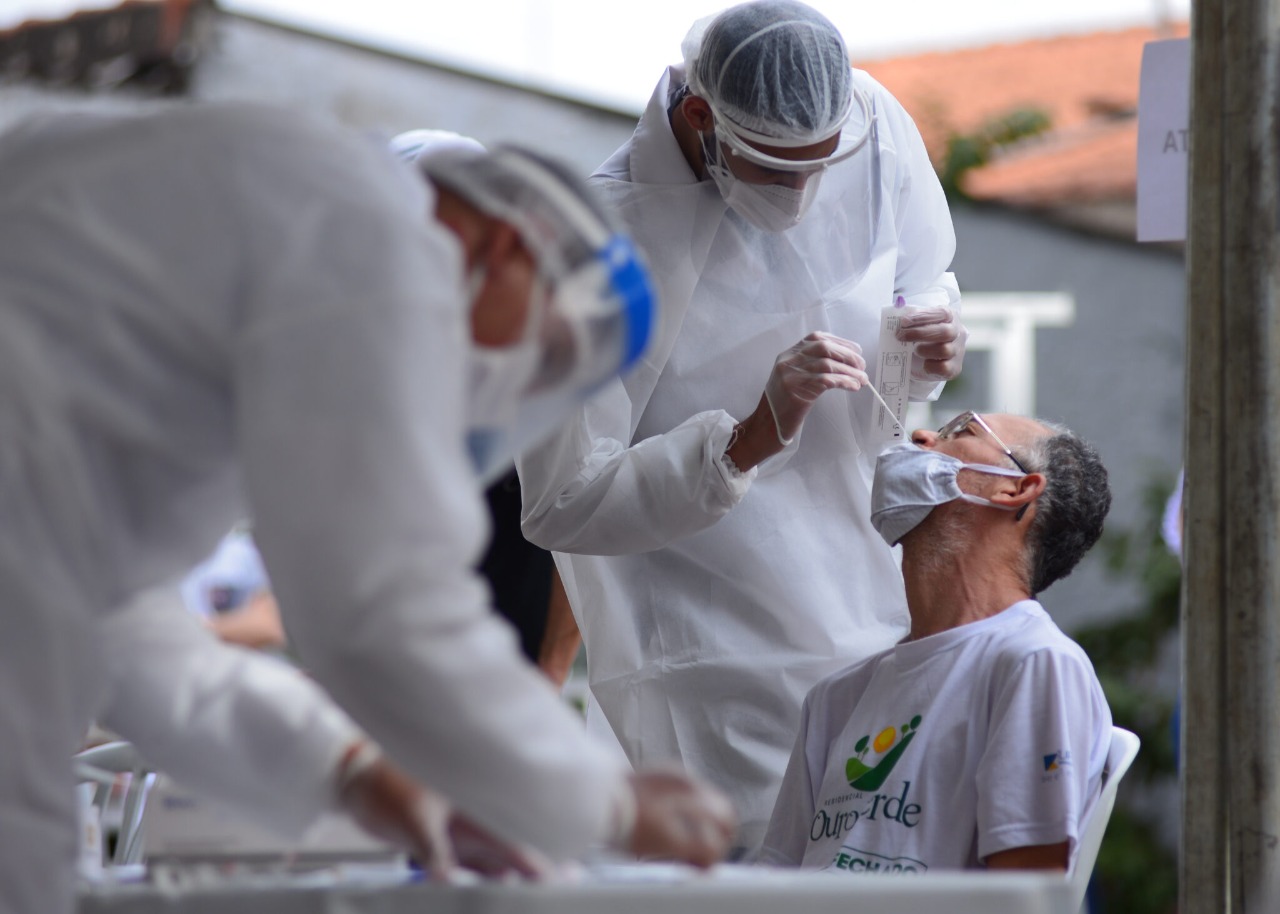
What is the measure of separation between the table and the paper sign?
57.6 inches

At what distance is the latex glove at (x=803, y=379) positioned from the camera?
2404 mm

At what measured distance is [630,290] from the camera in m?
1.21

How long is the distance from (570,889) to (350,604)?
37cm

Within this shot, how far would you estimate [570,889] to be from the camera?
50.4 inches

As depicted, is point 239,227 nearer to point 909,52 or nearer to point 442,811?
point 442,811

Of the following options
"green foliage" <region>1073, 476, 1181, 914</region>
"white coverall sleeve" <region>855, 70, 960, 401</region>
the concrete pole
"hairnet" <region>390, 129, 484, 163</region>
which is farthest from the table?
"green foliage" <region>1073, 476, 1181, 914</region>

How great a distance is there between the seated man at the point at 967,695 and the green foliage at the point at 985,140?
5931 mm

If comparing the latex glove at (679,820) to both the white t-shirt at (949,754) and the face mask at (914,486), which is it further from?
the face mask at (914,486)

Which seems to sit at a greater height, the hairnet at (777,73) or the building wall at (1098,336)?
the hairnet at (777,73)

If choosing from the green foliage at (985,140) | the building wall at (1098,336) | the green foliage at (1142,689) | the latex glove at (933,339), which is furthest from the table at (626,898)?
the green foliage at (985,140)

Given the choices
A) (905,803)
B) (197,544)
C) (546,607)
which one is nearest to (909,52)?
(546,607)

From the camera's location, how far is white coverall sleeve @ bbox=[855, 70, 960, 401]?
276 centimetres

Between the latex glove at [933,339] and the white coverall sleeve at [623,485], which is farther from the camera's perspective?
the latex glove at [933,339]

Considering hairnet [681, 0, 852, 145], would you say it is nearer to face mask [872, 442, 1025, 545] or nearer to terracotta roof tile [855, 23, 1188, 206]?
face mask [872, 442, 1025, 545]
